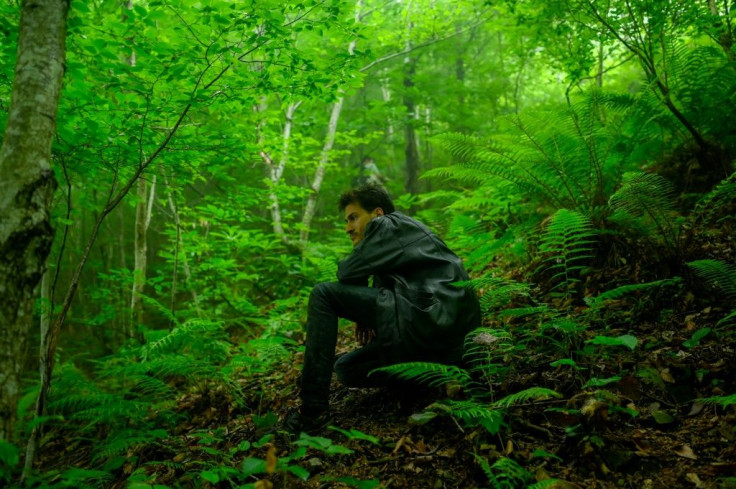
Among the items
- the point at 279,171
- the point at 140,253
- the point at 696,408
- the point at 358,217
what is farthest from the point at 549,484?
the point at 279,171

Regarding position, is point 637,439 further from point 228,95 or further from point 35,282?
point 228,95

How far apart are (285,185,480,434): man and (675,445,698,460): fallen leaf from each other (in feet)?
3.68

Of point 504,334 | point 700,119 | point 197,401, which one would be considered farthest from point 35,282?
point 700,119

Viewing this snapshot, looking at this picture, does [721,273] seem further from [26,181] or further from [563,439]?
[26,181]

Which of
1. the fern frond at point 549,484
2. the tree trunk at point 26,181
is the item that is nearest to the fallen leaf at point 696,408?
the fern frond at point 549,484

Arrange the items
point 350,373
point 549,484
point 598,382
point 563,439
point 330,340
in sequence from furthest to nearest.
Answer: point 350,373 → point 330,340 → point 598,382 → point 563,439 → point 549,484

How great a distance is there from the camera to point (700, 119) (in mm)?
3814

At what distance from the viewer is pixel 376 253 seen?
262cm

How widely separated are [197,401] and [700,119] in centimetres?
526

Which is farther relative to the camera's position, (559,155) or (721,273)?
(559,155)

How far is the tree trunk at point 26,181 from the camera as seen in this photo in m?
1.68

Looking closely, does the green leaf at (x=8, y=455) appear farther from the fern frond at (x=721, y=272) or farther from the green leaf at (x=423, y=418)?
the fern frond at (x=721, y=272)

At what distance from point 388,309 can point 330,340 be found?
440 millimetres

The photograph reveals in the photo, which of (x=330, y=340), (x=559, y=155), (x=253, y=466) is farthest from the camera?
(x=559, y=155)
